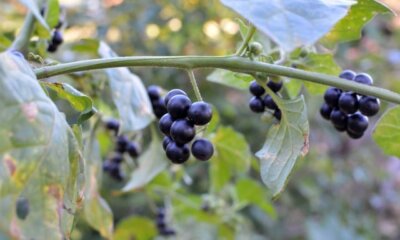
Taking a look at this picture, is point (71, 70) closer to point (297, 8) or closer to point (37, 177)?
point (37, 177)

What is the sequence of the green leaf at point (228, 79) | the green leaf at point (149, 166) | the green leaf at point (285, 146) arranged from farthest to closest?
1. the green leaf at point (149, 166)
2. the green leaf at point (228, 79)
3. the green leaf at point (285, 146)

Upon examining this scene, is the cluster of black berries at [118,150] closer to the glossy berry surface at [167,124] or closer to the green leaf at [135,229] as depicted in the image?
Answer: the green leaf at [135,229]

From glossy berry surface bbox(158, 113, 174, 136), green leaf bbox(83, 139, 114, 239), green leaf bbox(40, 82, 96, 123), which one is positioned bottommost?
green leaf bbox(83, 139, 114, 239)

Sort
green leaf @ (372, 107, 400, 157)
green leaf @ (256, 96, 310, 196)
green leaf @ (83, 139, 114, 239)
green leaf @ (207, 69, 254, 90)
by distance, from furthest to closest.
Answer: green leaf @ (83, 139, 114, 239) < green leaf @ (207, 69, 254, 90) < green leaf @ (372, 107, 400, 157) < green leaf @ (256, 96, 310, 196)

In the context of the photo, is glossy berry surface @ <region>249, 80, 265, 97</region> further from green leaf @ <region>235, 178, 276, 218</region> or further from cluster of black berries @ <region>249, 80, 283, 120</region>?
green leaf @ <region>235, 178, 276, 218</region>

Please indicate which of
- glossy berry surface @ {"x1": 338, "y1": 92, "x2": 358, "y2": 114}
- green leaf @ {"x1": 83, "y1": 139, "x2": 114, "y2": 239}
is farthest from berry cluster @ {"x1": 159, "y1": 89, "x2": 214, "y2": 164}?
green leaf @ {"x1": 83, "y1": 139, "x2": 114, "y2": 239}

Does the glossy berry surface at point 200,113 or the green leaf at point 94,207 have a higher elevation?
the glossy berry surface at point 200,113

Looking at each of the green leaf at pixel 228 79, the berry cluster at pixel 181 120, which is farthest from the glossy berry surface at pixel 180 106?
A: the green leaf at pixel 228 79
